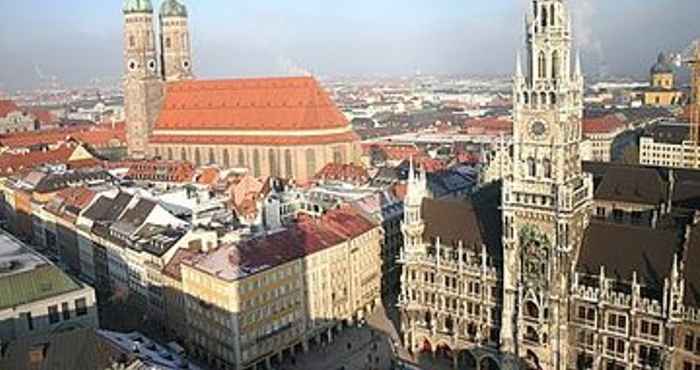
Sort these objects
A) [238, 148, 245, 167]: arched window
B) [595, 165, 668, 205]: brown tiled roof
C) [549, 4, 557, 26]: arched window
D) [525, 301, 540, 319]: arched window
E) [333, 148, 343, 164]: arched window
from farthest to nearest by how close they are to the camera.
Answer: [238, 148, 245, 167]: arched window
[333, 148, 343, 164]: arched window
[595, 165, 668, 205]: brown tiled roof
[525, 301, 540, 319]: arched window
[549, 4, 557, 26]: arched window

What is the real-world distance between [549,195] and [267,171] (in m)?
105

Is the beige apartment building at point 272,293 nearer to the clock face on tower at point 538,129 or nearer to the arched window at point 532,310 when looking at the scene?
the arched window at point 532,310

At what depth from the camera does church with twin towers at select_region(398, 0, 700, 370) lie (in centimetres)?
6875

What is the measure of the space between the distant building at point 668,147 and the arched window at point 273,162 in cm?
8253

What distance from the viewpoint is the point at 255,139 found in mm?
172375

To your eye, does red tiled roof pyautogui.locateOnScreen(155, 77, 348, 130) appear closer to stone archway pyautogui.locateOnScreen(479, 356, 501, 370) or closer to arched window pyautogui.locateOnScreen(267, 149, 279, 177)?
arched window pyautogui.locateOnScreen(267, 149, 279, 177)

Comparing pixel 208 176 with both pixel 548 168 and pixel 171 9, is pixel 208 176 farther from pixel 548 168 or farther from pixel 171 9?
pixel 548 168

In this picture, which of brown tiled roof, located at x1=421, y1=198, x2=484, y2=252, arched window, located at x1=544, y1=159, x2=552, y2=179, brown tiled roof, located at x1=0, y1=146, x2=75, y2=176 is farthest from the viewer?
brown tiled roof, located at x1=0, y1=146, x2=75, y2=176

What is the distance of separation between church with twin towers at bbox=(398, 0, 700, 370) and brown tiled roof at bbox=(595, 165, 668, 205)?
1396 centimetres

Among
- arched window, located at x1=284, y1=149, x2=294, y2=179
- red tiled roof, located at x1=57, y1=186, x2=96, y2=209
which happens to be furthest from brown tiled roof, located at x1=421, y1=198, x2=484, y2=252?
arched window, located at x1=284, y1=149, x2=294, y2=179

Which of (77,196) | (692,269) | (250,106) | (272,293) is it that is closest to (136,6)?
(250,106)

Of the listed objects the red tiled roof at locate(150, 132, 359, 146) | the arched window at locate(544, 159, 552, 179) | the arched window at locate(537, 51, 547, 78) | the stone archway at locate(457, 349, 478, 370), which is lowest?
the stone archway at locate(457, 349, 478, 370)

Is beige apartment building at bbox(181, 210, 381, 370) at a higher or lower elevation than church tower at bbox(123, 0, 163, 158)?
lower

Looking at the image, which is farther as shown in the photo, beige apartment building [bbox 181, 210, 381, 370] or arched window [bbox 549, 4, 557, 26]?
beige apartment building [bbox 181, 210, 381, 370]
